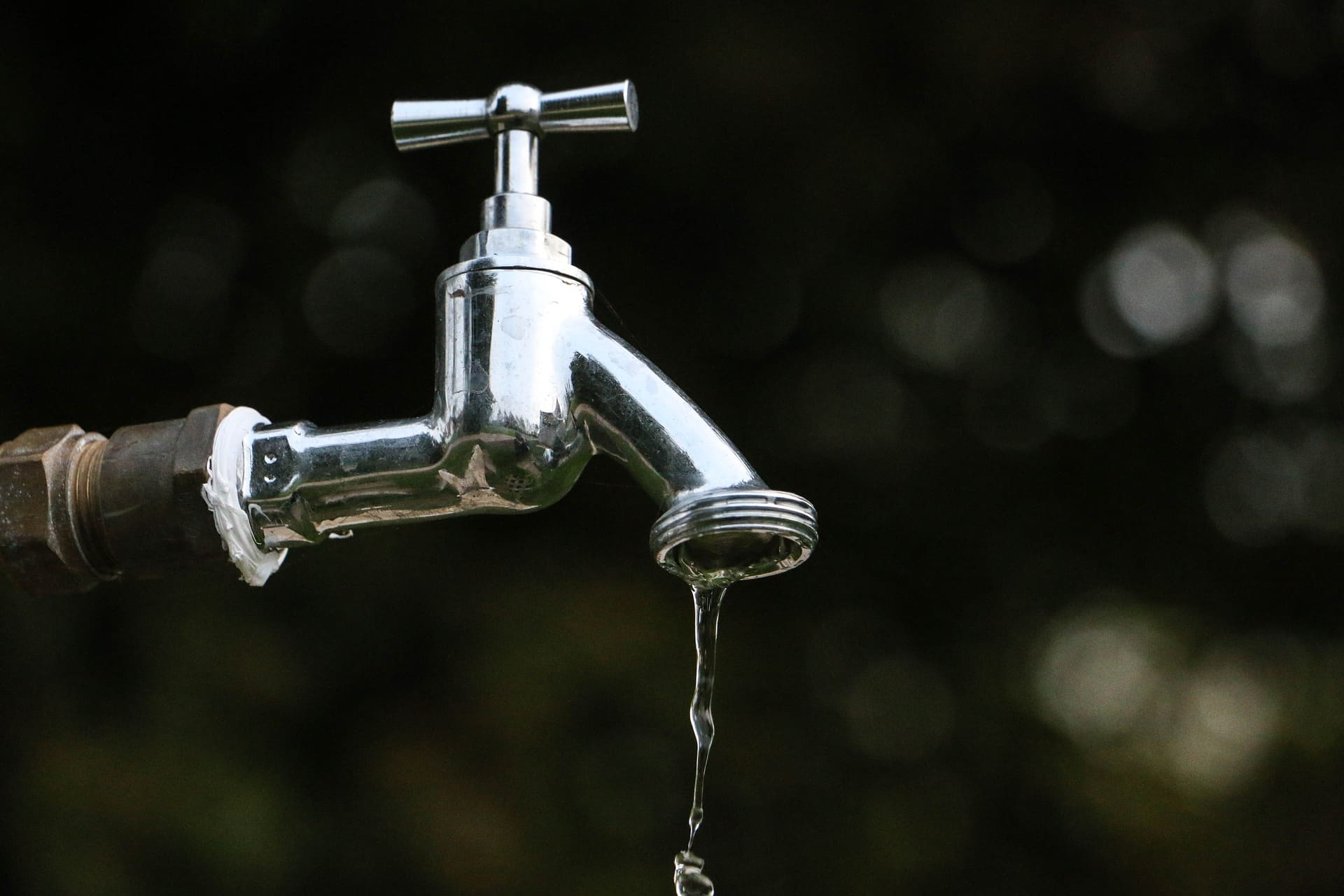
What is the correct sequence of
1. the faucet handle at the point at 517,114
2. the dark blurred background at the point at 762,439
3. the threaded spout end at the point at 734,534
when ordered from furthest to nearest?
the dark blurred background at the point at 762,439 < the faucet handle at the point at 517,114 < the threaded spout end at the point at 734,534

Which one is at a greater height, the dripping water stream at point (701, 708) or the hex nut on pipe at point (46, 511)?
the hex nut on pipe at point (46, 511)

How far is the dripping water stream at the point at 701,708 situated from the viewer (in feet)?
2.18

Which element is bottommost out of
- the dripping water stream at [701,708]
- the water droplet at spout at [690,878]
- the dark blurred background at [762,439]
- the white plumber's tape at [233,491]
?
the water droplet at spout at [690,878]

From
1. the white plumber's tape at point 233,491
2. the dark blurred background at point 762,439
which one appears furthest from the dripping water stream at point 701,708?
the dark blurred background at point 762,439

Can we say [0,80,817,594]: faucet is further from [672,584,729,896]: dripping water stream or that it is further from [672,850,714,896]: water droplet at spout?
[672,850,714,896]: water droplet at spout

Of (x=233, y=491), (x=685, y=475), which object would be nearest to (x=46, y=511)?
(x=233, y=491)

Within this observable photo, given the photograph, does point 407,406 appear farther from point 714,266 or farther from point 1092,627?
point 1092,627

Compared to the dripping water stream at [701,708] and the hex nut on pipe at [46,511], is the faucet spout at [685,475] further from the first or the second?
the hex nut on pipe at [46,511]

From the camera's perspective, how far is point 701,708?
2.33 ft

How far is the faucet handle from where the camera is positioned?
0.66 m

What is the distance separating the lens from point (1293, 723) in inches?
67.8

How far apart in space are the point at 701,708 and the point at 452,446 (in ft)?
0.63

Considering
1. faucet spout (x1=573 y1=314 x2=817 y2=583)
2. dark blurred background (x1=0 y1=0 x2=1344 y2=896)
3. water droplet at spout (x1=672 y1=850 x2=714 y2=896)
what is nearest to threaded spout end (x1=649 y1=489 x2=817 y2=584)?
faucet spout (x1=573 y1=314 x2=817 y2=583)

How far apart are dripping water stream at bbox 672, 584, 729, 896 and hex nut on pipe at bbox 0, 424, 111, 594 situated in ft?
0.91
